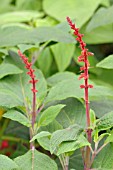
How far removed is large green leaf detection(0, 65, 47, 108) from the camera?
0.83 metres

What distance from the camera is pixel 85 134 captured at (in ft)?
2.46

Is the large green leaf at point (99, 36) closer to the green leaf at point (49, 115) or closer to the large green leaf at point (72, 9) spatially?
the large green leaf at point (72, 9)

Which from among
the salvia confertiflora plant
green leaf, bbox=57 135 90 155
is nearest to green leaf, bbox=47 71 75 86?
the salvia confertiflora plant

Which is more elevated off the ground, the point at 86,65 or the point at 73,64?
the point at 73,64

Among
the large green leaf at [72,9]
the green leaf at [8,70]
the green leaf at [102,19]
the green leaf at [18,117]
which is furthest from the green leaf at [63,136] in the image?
the large green leaf at [72,9]

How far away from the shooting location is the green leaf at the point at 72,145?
2.24 ft

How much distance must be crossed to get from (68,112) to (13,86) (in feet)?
0.43

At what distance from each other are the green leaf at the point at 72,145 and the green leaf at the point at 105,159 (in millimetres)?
79

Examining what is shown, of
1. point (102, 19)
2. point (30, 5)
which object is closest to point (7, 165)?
point (102, 19)

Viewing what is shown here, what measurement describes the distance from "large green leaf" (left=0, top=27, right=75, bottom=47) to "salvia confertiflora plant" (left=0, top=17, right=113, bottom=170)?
0.05 metres

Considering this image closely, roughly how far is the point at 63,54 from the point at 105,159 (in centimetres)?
61

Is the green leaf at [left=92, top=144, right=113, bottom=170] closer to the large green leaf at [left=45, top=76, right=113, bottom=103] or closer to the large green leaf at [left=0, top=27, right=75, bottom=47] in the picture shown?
the large green leaf at [left=45, top=76, right=113, bottom=103]

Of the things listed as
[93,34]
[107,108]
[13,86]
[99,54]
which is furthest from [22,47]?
[99,54]

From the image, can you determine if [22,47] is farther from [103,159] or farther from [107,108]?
[103,159]
